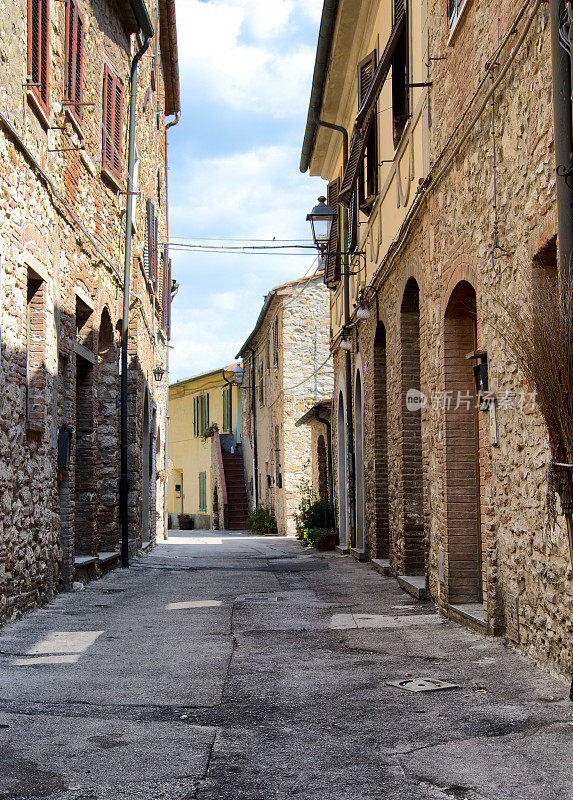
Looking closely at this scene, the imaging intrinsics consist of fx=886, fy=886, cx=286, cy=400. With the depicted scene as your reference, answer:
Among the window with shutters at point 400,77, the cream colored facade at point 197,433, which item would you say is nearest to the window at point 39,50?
the window with shutters at point 400,77

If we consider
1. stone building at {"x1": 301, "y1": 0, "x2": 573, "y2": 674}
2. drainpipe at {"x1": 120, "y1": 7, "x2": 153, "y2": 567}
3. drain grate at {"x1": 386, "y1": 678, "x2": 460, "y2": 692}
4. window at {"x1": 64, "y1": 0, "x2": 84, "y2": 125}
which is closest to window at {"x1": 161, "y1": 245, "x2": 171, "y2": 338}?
drainpipe at {"x1": 120, "y1": 7, "x2": 153, "y2": 567}

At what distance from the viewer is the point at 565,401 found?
12.5 ft

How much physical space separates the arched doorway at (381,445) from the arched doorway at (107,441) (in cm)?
350

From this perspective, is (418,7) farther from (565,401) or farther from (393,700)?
(393,700)

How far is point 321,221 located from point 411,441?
213 inches

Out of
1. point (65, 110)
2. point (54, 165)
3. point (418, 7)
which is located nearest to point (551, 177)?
point (418, 7)

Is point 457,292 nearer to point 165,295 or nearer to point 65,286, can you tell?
point 65,286

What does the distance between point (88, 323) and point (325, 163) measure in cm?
810

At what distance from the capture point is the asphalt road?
318 centimetres

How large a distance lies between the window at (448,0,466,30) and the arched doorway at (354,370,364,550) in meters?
6.45

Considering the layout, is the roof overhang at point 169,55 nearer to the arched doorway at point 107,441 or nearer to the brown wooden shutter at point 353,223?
the brown wooden shutter at point 353,223


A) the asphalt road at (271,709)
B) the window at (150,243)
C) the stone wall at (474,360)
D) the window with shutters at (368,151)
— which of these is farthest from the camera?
the window at (150,243)

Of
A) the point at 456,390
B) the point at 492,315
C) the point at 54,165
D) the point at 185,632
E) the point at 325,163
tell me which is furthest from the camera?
the point at 325,163

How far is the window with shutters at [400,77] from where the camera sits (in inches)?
345
